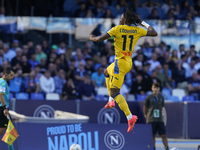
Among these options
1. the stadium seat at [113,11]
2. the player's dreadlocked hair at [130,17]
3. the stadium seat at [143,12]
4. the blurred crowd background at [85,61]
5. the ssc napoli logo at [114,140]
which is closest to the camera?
the player's dreadlocked hair at [130,17]

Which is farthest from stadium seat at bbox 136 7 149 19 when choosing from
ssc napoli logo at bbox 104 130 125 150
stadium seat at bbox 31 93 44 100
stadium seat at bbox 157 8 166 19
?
ssc napoli logo at bbox 104 130 125 150

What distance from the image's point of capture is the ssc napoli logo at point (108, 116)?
13.8 metres

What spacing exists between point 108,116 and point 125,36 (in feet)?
23.3

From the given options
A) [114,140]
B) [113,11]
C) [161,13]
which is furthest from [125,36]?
[161,13]

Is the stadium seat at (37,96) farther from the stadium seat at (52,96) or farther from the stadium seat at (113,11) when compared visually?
the stadium seat at (113,11)

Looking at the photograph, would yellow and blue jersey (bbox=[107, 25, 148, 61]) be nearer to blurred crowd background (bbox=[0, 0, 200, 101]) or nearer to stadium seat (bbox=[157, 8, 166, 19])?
blurred crowd background (bbox=[0, 0, 200, 101])

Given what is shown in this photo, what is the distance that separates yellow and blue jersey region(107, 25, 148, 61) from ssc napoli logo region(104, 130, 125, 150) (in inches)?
103

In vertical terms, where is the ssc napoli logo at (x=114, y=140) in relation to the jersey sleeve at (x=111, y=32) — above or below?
below

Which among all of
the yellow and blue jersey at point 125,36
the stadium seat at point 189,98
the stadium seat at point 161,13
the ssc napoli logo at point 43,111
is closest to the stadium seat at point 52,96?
the ssc napoli logo at point 43,111

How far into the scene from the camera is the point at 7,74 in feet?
29.8

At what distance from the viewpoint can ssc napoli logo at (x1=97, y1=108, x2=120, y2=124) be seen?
13836 millimetres

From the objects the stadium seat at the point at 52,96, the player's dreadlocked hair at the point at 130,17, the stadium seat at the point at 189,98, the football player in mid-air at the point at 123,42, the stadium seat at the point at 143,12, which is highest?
the stadium seat at the point at 143,12

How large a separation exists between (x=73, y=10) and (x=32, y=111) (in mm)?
6751

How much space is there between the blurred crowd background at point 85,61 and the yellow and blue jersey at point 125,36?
7050 millimetres
